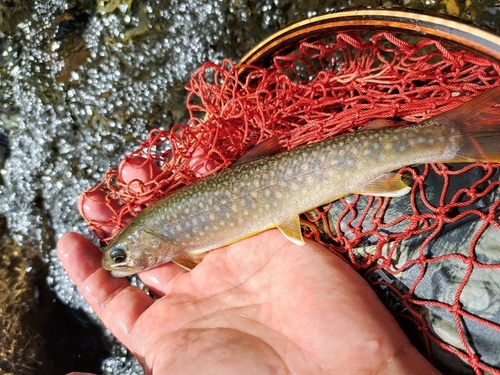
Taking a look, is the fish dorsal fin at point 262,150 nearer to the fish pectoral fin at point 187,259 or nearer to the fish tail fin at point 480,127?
the fish pectoral fin at point 187,259

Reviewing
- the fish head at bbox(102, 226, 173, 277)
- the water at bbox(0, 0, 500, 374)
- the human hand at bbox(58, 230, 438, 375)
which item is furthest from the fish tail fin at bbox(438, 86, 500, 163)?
the water at bbox(0, 0, 500, 374)

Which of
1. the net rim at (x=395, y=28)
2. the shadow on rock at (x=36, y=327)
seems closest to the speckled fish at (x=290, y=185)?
the net rim at (x=395, y=28)

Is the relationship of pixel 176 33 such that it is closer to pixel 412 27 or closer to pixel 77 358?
pixel 412 27

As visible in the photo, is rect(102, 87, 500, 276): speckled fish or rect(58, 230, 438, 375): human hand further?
rect(102, 87, 500, 276): speckled fish

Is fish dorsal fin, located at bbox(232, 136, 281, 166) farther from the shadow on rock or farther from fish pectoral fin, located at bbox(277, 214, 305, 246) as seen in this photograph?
the shadow on rock

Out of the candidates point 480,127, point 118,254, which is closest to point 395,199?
point 480,127

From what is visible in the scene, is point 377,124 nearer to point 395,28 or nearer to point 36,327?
point 395,28
